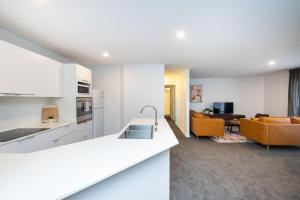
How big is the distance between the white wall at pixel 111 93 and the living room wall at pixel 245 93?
4.49 meters

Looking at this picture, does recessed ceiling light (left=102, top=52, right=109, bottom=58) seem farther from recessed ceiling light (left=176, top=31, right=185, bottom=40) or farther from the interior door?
recessed ceiling light (left=176, top=31, right=185, bottom=40)

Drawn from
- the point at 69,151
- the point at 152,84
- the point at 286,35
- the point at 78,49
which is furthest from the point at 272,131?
the point at 78,49

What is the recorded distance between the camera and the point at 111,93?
5352 millimetres

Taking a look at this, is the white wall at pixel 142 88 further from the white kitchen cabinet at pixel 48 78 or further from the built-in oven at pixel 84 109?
the white kitchen cabinet at pixel 48 78

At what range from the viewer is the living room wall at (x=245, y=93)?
7.33m

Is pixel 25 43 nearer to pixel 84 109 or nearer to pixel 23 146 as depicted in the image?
pixel 84 109

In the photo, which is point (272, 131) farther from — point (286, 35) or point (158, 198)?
point (158, 198)

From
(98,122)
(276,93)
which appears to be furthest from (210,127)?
(276,93)

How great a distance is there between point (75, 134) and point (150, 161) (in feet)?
8.04

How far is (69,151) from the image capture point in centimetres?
144

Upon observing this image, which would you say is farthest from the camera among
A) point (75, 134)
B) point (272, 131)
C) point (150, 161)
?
point (272, 131)

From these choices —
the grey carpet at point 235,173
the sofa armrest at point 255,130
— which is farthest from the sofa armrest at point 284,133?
the grey carpet at point 235,173

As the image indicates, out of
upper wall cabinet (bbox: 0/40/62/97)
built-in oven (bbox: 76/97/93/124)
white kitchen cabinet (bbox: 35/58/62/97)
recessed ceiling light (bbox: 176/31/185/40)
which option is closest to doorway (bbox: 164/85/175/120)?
built-in oven (bbox: 76/97/93/124)

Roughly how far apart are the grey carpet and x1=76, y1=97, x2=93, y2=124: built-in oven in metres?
2.26
